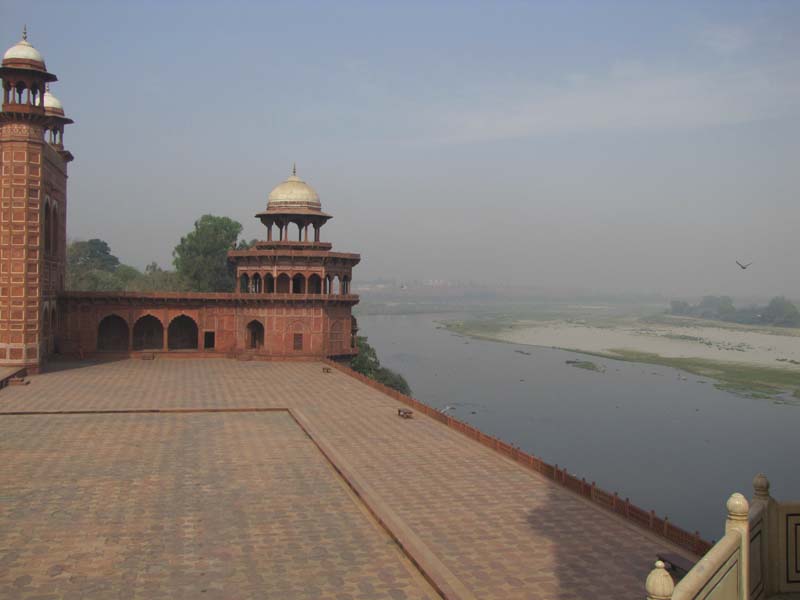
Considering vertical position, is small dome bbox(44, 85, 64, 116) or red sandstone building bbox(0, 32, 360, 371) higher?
small dome bbox(44, 85, 64, 116)

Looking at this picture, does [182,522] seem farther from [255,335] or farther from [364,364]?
[364,364]

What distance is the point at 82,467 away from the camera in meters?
14.8

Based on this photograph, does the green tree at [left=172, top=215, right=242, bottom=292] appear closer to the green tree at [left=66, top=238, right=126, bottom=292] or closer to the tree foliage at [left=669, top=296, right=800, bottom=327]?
the green tree at [left=66, top=238, right=126, bottom=292]

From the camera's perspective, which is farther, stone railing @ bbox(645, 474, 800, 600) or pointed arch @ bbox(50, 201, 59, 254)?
pointed arch @ bbox(50, 201, 59, 254)

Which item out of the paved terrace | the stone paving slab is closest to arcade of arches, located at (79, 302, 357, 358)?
the paved terrace

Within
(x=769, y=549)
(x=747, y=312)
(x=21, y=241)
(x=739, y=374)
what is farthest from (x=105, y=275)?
(x=747, y=312)

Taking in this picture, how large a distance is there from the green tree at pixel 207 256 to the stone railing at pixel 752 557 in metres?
47.9

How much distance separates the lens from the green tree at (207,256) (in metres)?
52.7

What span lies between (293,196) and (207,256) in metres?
20.1

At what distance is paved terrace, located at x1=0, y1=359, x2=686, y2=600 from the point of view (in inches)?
372

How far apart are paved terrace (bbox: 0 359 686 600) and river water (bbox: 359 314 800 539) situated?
580 inches

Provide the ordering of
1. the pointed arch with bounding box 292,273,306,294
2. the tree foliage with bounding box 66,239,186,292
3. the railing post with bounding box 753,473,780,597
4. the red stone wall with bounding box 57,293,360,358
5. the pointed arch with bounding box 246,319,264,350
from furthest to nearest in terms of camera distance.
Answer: the tree foliage with bounding box 66,239,186,292 < the pointed arch with bounding box 292,273,306,294 < the pointed arch with bounding box 246,319,264,350 < the red stone wall with bounding box 57,293,360,358 < the railing post with bounding box 753,473,780,597

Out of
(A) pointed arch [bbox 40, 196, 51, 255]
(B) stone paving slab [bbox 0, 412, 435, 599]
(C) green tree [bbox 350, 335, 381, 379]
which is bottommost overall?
(C) green tree [bbox 350, 335, 381, 379]

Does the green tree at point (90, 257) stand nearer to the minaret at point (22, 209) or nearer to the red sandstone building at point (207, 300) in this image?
the red sandstone building at point (207, 300)
